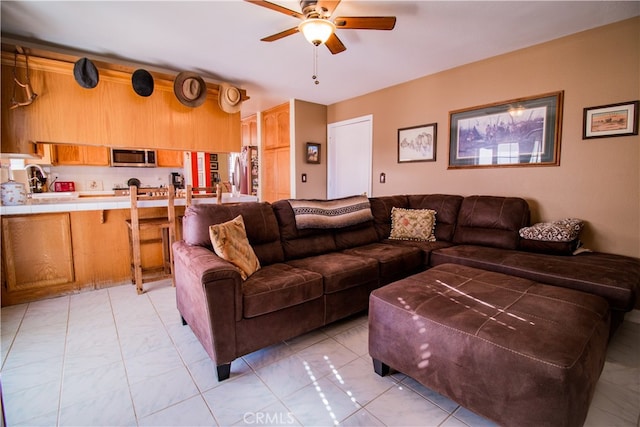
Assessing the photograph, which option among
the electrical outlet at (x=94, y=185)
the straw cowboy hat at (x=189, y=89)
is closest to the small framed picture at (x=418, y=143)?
the straw cowboy hat at (x=189, y=89)

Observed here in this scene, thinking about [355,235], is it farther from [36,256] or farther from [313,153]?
[36,256]

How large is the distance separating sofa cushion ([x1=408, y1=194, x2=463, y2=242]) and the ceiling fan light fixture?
2191 millimetres

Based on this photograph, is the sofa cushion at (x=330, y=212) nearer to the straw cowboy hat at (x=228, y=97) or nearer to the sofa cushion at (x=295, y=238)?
the sofa cushion at (x=295, y=238)

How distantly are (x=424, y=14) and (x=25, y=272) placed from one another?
424cm

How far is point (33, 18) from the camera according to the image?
243cm

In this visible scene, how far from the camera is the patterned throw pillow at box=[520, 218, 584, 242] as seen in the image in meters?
2.50

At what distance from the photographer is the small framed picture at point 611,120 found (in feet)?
7.91

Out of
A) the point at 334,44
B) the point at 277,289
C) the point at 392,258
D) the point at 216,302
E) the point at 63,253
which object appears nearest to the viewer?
the point at 216,302

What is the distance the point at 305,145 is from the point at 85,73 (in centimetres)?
296

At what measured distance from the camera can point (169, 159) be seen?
5.59 meters

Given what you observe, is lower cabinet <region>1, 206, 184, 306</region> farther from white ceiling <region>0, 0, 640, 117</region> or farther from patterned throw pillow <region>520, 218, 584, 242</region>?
patterned throw pillow <region>520, 218, 584, 242</region>

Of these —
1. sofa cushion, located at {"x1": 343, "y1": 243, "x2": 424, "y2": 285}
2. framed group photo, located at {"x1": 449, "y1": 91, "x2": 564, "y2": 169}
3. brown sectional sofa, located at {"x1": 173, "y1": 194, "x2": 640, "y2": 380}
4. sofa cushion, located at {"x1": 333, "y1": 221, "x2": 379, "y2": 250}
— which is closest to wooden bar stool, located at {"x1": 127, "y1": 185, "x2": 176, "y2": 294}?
brown sectional sofa, located at {"x1": 173, "y1": 194, "x2": 640, "y2": 380}

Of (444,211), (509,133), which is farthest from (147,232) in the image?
(509,133)

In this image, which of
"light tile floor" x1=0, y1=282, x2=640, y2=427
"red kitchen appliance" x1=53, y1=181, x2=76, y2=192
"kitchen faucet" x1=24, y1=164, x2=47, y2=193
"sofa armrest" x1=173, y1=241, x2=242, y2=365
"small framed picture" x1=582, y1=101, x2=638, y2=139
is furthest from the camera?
"red kitchen appliance" x1=53, y1=181, x2=76, y2=192
